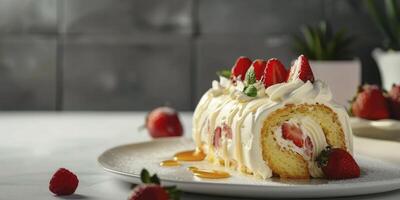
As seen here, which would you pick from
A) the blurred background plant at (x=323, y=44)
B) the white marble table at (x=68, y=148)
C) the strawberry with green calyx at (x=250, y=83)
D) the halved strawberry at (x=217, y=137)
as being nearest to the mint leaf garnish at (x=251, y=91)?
the strawberry with green calyx at (x=250, y=83)

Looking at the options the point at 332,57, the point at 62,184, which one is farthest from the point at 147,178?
the point at 332,57

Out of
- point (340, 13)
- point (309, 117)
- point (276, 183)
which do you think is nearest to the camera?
point (276, 183)

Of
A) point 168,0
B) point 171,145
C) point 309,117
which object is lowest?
point 171,145

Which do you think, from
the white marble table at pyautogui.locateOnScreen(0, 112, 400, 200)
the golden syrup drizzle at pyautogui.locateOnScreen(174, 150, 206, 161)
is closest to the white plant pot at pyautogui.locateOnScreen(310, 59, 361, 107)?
the white marble table at pyautogui.locateOnScreen(0, 112, 400, 200)

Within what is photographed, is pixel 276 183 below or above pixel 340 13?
below

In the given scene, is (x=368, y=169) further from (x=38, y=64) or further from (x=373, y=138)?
(x=38, y=64)

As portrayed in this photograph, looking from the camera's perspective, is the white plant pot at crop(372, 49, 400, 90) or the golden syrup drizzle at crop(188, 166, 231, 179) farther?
the white plant pot at crop(372, 49, 400, 90)

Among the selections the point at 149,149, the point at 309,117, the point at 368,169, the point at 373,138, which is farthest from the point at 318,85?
the point at 149,149

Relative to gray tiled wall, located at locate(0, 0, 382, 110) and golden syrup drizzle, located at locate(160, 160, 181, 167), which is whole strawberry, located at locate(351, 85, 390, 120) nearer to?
golden syrup drizzle, located at locate(160, 160, 181, 167)
